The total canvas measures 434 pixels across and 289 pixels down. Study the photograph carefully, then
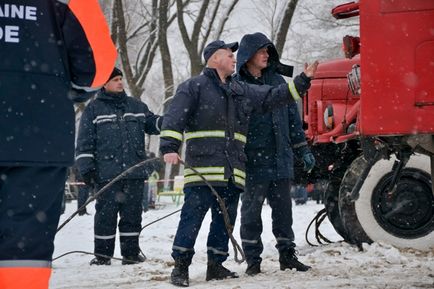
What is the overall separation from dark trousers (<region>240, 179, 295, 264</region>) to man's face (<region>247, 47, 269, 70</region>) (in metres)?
0.98

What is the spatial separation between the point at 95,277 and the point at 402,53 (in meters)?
3.13

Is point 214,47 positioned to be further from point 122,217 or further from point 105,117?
point 122,217

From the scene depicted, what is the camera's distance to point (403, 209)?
681cm

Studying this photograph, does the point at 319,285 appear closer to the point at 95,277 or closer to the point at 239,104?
the point at 239,104

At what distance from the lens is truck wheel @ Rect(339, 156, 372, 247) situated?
22.9ft

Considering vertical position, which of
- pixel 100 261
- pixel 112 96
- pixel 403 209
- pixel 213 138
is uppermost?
Result: pixel 112 96

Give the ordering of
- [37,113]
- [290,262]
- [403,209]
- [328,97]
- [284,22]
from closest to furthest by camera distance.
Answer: [37,113]
[290,262]
[403,209]
[328,97]
[284,22]

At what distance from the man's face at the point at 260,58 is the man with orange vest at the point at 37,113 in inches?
122

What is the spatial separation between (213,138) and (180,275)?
102 centimetres

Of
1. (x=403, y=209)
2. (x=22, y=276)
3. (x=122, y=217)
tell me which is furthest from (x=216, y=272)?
(x=22, y=276)

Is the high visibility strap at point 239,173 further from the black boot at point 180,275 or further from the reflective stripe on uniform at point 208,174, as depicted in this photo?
the black boot at point 180,275

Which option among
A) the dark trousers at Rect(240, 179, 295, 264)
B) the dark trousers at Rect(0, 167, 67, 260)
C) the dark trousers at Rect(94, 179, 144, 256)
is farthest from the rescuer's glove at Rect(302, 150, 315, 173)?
the dark trousers at Rect(0, 167, 67, 260)

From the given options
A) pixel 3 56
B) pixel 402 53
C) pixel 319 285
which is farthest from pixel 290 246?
pixel 3 56

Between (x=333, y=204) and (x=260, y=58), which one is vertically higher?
(x=260, y=58)
